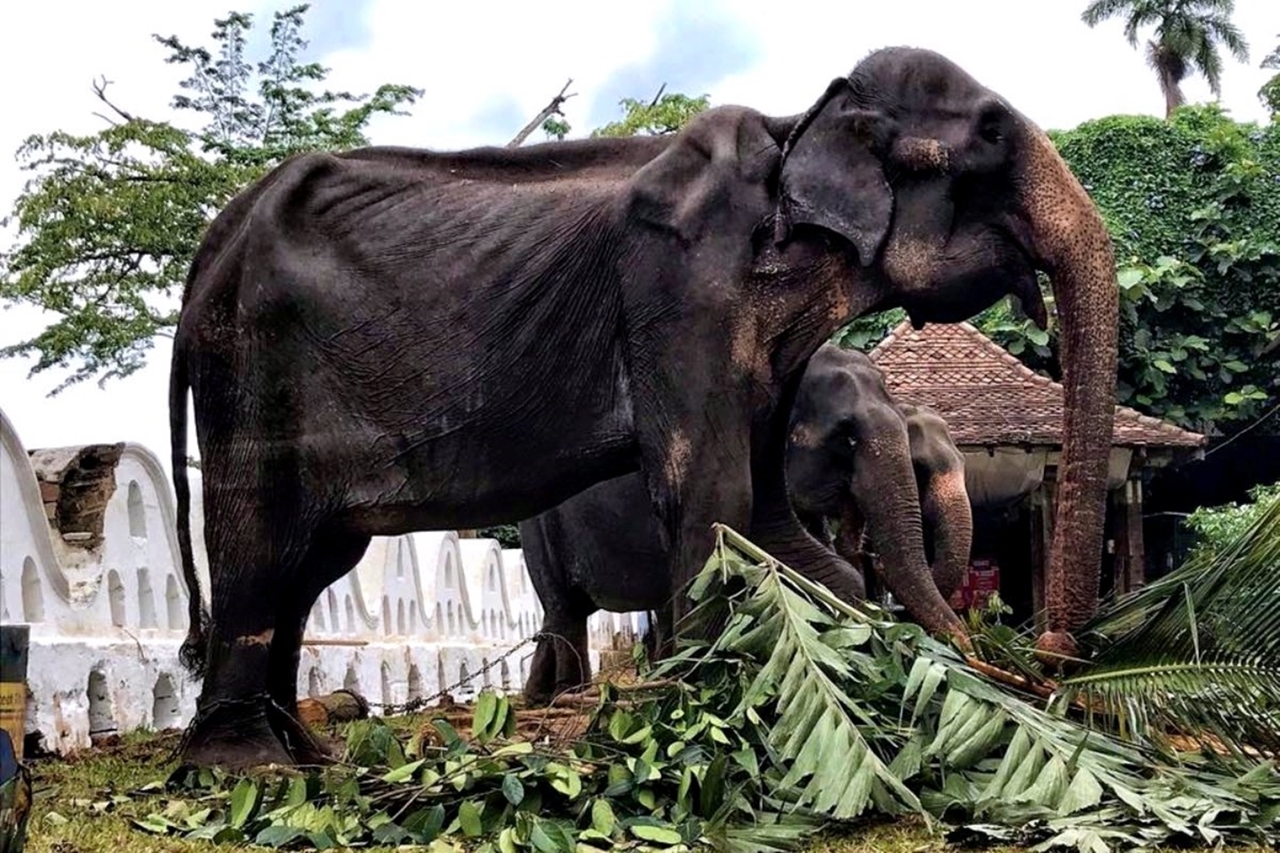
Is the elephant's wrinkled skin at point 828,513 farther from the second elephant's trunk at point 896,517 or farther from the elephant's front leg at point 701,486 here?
the elephant's front leg at point 701,486

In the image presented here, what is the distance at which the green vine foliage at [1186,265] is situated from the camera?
1927 cm

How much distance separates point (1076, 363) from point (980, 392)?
8895mm

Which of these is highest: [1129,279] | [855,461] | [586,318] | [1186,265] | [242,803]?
[1186,265]

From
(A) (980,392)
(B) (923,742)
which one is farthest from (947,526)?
(A) (980,392)

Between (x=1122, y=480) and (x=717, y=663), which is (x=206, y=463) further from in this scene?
(x=1122, y=480)

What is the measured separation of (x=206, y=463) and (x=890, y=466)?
9.68ft

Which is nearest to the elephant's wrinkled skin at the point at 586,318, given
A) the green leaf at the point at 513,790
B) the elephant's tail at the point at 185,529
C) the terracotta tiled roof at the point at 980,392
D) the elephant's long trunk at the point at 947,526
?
the elephant's tail at the point at 185,529

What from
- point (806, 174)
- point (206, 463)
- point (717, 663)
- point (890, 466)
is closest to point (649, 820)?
point (717, 663)

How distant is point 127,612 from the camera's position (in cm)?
606

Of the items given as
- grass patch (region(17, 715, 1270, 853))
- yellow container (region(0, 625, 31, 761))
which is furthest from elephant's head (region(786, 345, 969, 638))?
yellow container (region(0, 625, 31, 761))

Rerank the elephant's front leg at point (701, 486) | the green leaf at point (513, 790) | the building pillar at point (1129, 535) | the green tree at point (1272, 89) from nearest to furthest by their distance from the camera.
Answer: the green leaf at point (513, 790)
the elephant's front leg at point (701, 486)
the building pillar at point (1129, 535)
the green tree at point (1272, 89)

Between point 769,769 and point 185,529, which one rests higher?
point 185,529

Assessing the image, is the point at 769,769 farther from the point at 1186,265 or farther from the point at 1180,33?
the point at 1180,33

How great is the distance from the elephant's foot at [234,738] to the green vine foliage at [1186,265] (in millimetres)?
12825
